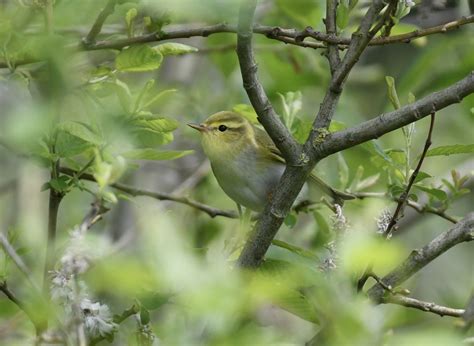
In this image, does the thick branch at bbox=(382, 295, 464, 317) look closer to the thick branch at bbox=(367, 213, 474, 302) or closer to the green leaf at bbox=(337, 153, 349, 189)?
the thick branch at bbox=(367, 213, 474, 302)

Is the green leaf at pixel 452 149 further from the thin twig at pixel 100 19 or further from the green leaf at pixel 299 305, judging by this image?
the thin twig at pixel 100 19

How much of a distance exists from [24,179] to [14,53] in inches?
99.6

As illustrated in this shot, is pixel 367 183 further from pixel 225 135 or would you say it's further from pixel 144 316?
pixel 144 316

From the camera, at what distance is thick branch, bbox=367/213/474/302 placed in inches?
94.1

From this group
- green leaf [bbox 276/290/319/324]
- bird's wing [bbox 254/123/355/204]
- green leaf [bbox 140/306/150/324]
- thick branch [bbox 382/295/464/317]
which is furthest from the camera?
bird's wing [bbox 254/123/355/204]

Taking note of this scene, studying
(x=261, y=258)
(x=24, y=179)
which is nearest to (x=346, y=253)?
(x=261, y=258)

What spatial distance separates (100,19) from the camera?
8.21ft

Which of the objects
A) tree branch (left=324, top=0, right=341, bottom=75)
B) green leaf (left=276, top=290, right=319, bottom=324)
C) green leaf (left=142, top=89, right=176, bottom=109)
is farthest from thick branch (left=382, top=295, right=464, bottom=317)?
green leaf (left=142, top=89, right=176, bottom=109)

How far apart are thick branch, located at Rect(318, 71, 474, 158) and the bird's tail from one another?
107cm

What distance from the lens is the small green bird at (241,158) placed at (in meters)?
3.76

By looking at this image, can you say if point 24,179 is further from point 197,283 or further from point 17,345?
point 197,283

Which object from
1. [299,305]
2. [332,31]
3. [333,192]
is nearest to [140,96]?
[332,31]

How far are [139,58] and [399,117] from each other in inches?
31.6

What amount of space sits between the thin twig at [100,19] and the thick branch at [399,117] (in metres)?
0.72
